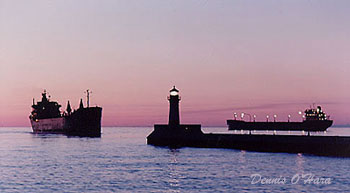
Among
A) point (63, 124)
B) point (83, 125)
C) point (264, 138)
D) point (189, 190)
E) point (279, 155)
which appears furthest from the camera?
point (63, 124)

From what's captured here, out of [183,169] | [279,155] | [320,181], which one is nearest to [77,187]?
[183,169]

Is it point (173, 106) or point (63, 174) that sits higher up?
point (173, 106)

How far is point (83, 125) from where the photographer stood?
126000 mm

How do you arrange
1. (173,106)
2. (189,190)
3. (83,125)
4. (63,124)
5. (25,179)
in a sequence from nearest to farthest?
(189,190) → (25,179) → (173,106) → (83,125) → (63,124)

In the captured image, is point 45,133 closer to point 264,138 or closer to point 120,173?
point 264,138

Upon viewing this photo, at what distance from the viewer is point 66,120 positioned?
446 feet

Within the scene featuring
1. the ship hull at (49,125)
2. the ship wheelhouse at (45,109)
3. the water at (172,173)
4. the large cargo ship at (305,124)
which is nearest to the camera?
the water at (172,173)

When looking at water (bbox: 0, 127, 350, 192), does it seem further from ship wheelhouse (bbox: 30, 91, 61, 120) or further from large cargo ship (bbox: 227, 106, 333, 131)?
large cargo ship (bbox: 227, 106, 333, 131)

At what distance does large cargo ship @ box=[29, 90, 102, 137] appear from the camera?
402 ft

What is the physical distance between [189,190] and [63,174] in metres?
14.4

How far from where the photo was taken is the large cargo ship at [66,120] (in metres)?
122

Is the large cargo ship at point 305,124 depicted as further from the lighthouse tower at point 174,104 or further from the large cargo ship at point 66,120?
the lighthouse tower at point 174,104

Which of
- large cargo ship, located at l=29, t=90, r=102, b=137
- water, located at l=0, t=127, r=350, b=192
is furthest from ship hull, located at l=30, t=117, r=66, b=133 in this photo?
water, located at l=0, t=127, r=350, b=192

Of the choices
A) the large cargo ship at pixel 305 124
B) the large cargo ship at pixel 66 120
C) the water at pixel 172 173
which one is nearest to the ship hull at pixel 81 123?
the large cargo ship at pixel 66 120
